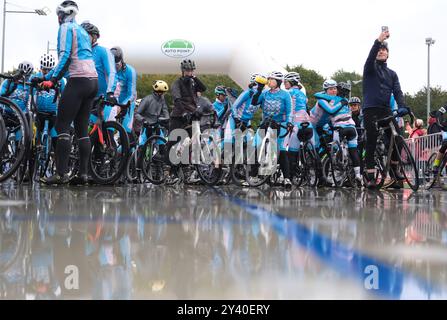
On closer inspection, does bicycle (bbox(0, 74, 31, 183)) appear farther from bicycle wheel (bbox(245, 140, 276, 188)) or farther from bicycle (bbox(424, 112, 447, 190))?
bicycle (bbox(424, 112, 447, 190))

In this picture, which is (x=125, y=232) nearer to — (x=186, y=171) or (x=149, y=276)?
(x=149, y=276)

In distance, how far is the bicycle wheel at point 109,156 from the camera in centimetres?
821

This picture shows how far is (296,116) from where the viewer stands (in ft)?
35.8

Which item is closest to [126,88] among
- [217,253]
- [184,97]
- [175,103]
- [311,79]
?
[175,103]

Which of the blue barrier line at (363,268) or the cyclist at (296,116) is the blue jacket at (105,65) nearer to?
the cyclist at (296,116)

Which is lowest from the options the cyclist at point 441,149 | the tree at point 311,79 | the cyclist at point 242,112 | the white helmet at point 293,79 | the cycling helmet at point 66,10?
the cyclist at point 441,149

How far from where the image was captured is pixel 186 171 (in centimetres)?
990

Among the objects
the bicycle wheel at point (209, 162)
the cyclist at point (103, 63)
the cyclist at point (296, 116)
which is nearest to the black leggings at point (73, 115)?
the cyclist at point (103, 63)

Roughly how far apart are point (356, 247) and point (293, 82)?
27.8 ft

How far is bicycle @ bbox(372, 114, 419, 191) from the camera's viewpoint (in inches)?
346

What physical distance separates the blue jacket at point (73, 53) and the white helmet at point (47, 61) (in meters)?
1.96

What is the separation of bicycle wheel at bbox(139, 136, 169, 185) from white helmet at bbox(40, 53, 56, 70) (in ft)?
6.25
